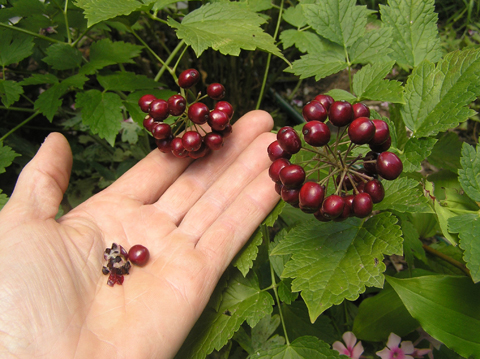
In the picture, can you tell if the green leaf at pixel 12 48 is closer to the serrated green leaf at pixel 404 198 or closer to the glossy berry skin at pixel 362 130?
the glossy berry skin at pixel 362 130

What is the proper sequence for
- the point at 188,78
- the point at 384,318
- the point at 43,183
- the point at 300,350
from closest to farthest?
the point at 300,350
the point at 43,183
the point at 384,318
the point at 188,78

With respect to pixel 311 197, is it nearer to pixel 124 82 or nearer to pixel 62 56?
pixel 124 82

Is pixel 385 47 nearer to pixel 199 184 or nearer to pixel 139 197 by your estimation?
pixel 199 184

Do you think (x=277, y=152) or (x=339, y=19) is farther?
(x=339, y=19)

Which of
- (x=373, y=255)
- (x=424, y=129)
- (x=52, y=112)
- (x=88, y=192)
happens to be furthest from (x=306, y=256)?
(x=88, y=192)

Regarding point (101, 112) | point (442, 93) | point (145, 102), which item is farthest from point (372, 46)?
point (101, 112)
